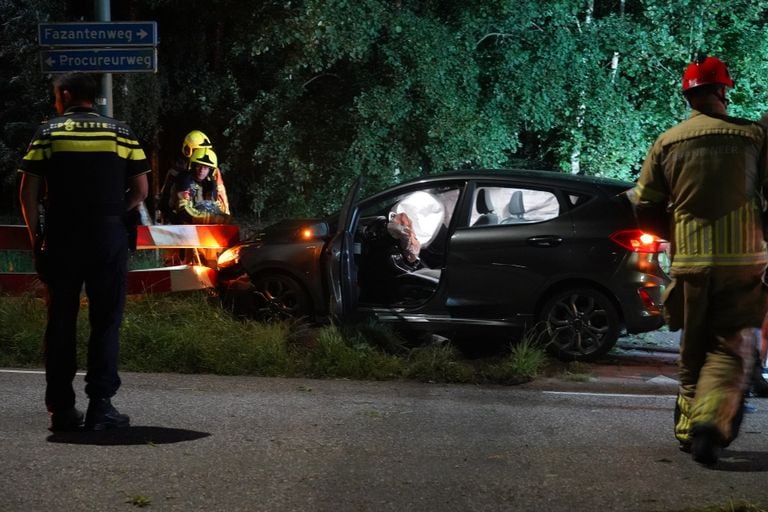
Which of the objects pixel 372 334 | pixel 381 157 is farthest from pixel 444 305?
pixel 381 157

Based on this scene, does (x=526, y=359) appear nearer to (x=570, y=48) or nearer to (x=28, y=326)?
(x=28, y=326)

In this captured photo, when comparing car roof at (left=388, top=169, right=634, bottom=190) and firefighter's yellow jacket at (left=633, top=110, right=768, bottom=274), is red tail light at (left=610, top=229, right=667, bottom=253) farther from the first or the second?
firefighter's yellow jacket at (left=633, top=110, right=768, bottom=274)

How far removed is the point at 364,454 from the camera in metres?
5.55

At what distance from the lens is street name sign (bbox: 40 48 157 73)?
9.63 metres

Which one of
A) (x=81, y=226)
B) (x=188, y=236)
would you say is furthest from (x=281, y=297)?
(x=81, y=226)

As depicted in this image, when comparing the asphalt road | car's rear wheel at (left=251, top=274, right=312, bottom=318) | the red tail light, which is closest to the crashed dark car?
the red tail light

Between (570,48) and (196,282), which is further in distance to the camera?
(570,48)

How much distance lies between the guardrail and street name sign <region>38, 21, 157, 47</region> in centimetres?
167

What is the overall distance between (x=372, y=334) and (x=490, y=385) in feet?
3.85

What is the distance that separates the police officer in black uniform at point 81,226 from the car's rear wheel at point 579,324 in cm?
382

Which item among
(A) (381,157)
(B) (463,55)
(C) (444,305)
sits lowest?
(C) (444,305)

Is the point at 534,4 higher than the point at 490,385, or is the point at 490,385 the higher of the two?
the point at 534,4

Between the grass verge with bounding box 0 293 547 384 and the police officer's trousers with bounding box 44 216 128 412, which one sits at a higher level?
the police officer's trousers with bounding box 44 216 128 412

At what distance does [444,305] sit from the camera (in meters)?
8.77
